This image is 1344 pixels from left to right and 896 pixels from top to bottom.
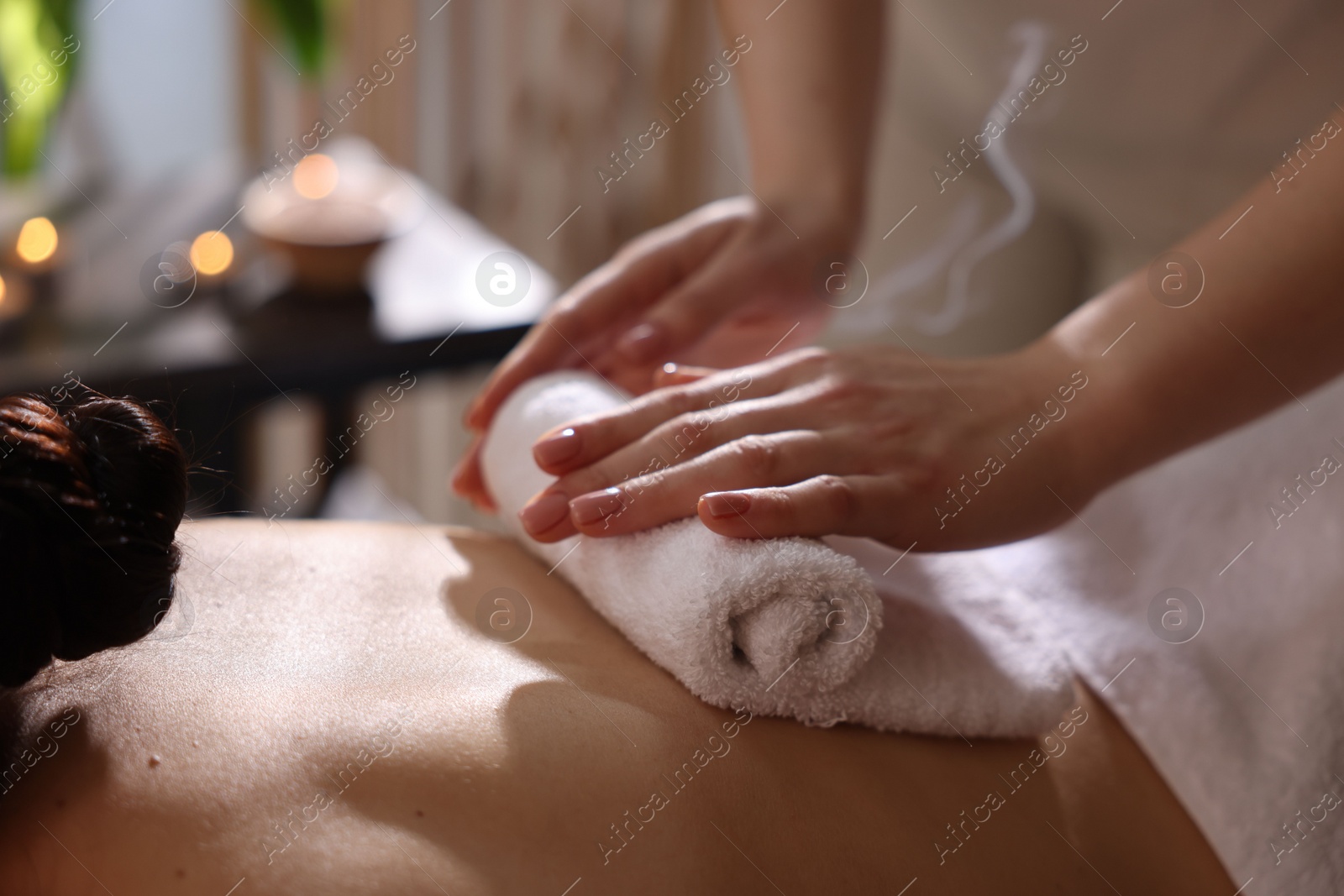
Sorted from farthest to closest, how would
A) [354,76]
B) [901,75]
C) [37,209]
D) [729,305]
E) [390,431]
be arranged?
[390,431]
[354,76]
[37,209]
[901,75]
[729,305]

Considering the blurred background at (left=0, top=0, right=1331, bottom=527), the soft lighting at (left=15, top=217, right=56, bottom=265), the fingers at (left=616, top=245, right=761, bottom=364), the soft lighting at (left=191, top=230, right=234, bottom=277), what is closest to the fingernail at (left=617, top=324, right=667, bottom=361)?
the fingers at (left=616, top=245, right=761, bottom=364)

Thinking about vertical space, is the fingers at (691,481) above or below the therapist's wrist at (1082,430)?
below

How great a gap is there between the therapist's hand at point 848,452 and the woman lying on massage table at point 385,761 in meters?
0.10

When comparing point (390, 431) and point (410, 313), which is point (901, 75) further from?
point (390, 431)

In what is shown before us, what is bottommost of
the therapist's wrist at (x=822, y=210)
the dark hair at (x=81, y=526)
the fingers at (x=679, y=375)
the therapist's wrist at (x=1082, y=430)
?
the dark hair at (x=81, y=526)

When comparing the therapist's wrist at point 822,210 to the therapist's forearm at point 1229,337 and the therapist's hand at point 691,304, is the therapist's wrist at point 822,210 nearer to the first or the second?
the therapist's hand at point 691,304

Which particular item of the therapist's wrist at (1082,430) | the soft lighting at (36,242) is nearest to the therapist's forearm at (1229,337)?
the therapist's wrist at (1082,430)

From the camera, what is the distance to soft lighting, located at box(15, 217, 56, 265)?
4.75ft

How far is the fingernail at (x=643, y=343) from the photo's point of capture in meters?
0.87

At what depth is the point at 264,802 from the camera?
0.49 metres

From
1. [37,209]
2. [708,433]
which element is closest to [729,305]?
[708,433]

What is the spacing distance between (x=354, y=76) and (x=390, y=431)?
2.56 feet

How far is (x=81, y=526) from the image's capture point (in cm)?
49

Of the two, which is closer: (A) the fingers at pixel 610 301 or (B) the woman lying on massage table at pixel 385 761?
(B) the woman lying on massage table at pixel 385 761
